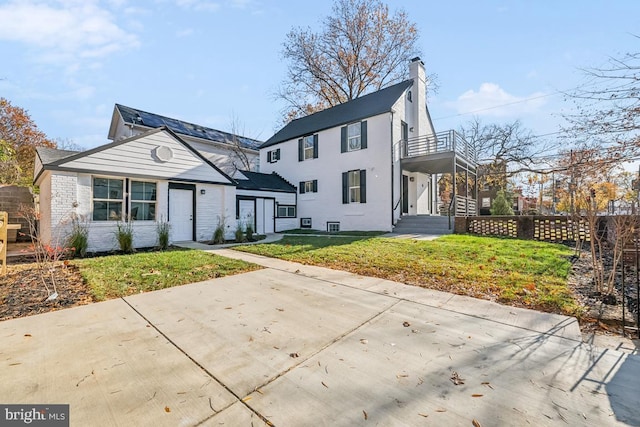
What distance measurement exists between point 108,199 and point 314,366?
9.18m

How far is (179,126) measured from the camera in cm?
1959

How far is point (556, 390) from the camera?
1.92m

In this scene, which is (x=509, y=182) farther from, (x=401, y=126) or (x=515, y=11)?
(x=515, y=11)

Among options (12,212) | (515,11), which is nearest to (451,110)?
(515,11)

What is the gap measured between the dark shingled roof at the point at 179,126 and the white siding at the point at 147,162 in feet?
22.4

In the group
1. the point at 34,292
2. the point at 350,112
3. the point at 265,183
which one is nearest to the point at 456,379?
the point at 34,292

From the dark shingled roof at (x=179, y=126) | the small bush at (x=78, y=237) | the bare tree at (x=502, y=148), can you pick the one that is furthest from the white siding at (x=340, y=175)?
the bare tree at (x=502, y=148)

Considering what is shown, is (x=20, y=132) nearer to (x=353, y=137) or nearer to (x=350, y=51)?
(x=353, y=137)

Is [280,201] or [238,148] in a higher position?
[238,148]

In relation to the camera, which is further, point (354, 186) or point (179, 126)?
point (179, 126)

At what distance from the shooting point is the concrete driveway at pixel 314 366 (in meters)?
1.70

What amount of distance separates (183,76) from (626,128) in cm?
1380

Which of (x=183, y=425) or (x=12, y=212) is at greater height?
(x=12, y=212)

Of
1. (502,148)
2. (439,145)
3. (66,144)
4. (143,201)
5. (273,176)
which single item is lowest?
(143,201)
